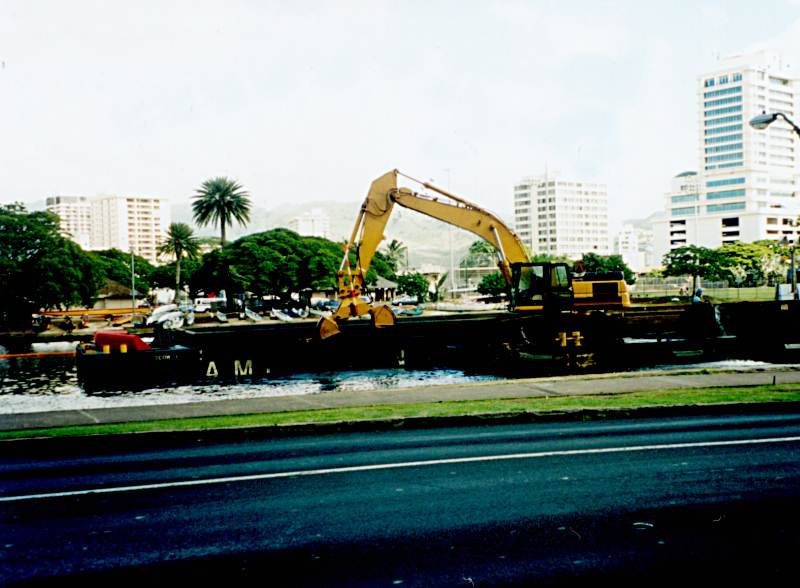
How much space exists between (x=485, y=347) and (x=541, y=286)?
563cm

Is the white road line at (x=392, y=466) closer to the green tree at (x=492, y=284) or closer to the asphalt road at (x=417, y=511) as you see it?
the asphalt road at (x=417, y=511)

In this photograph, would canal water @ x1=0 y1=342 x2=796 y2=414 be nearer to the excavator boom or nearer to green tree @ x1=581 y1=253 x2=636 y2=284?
the excavator boom

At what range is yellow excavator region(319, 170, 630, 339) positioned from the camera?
93.8ft

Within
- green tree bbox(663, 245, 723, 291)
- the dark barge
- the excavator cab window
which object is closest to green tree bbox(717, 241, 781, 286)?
green tree bbox(663, 245, 723, 291)

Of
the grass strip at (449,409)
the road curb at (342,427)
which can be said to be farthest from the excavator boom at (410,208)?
the road curb at (342,427)

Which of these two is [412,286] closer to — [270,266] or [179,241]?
[179,241]

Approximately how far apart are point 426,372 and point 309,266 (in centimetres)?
5915

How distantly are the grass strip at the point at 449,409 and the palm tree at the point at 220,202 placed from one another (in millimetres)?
99591

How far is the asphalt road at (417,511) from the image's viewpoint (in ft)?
19.8

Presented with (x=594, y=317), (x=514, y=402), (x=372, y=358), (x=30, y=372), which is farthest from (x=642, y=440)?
(x=30, y=372)

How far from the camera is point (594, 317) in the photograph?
1182 inches

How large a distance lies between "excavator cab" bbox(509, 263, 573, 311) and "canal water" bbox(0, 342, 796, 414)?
10.5 ft

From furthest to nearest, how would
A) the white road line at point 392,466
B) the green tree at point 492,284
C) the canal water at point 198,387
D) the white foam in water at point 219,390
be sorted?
the green tree at point 492,284 → the canal water at point 198,387 → the white foam in water at point 219,390 → the white road line at point 392,466

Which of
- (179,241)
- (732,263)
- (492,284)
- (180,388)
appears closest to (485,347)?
(180,388)
